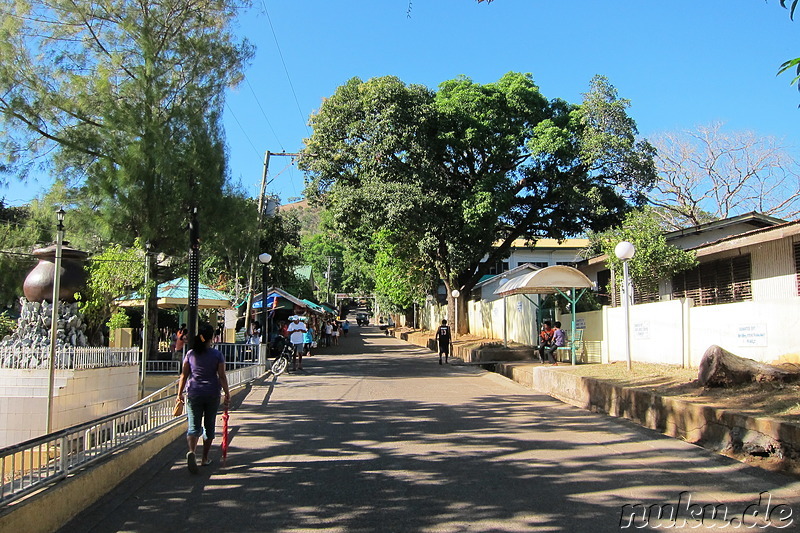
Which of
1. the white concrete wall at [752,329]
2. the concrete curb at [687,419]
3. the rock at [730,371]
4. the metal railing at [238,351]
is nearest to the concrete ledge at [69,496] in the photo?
the concrete curb at [687,419]

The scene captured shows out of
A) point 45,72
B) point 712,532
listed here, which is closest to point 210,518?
point 712,532

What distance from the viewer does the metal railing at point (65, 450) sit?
187 inches

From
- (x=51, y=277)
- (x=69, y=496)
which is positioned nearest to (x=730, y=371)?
(x=69, y=496)

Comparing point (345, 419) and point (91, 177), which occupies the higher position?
point (91, 177)

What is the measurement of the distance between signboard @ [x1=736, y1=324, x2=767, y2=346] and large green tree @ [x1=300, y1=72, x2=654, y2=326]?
15.4 meters

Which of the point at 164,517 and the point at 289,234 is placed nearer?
the point at 164,517

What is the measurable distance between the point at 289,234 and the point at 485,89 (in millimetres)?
15187

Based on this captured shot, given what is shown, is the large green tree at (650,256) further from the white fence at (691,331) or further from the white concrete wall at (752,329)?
the white concrete wall at (752,329)

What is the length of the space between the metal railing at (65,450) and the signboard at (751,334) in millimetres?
9566

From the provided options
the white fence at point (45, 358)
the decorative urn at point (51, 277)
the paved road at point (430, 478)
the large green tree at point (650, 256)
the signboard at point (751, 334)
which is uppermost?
the large green tree at point (650, 256)

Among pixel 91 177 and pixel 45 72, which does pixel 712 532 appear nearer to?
pixel 91 177

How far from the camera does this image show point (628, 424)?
9297 mm

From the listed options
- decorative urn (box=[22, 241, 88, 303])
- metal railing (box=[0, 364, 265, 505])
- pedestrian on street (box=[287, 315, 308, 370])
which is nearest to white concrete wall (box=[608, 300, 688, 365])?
pedestrian on street (box=[287, 315, 308, 370])

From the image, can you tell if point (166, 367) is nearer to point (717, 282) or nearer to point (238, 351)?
point (238, 351)
